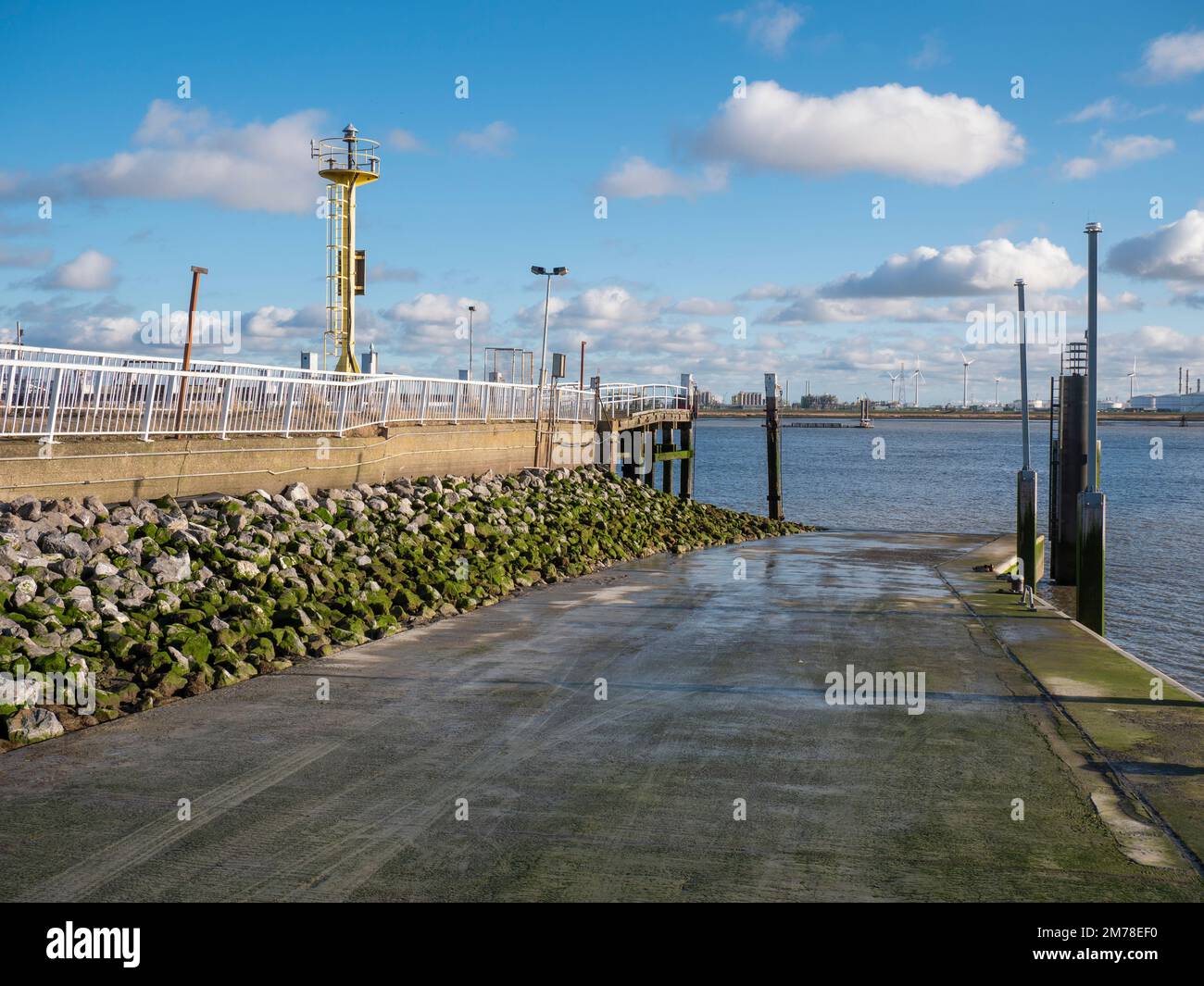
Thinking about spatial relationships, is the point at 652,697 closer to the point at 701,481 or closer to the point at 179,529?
the point at 179,529

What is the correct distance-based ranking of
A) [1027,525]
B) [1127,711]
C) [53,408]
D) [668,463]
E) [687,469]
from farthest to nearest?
1. [687,469]
2. [668,463]
3. [1027,525]
4. [53,408]
5. [1127,711]

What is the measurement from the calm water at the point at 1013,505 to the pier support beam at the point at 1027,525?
1.99 meters

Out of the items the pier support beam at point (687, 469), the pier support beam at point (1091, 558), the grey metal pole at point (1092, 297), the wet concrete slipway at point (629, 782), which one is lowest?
the wet concrete slipway at point (629, 782)

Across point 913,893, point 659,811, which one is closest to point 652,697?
point 659,811

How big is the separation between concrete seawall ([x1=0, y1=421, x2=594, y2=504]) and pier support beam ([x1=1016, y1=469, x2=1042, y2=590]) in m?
12.3

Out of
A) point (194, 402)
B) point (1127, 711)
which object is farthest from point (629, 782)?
point (194, 402)

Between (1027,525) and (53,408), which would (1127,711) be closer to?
(1027,525)

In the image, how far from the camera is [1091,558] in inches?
662

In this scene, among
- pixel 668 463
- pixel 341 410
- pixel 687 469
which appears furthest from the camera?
pixel 687 469

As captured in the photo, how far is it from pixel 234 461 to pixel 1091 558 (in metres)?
13.5

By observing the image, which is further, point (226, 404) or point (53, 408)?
point (226, 404)

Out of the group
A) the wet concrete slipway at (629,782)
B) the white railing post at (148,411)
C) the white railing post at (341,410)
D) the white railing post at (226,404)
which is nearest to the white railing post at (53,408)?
the white railing post at (148,411)

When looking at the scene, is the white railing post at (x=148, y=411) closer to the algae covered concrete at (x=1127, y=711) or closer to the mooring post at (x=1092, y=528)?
the algae covered concrete at (x=1127, y=711)

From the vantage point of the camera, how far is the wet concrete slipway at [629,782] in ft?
19.9
